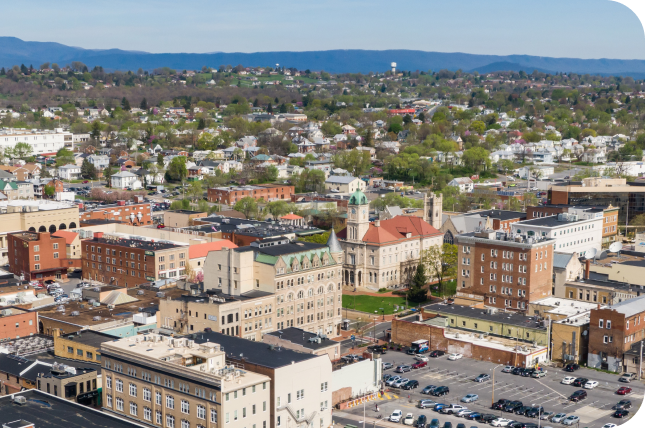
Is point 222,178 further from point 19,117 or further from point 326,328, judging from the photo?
point 19,117

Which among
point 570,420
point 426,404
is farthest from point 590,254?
point 426,404

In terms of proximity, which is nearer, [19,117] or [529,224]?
[529,224]

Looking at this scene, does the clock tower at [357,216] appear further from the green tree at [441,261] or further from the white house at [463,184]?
the white house at [463,184]

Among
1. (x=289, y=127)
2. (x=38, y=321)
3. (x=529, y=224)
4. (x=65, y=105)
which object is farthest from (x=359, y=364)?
(x=65, y=105)

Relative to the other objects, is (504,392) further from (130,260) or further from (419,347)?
(130,260)

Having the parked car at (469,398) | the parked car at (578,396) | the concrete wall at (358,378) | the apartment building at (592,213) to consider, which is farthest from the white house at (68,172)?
the parked car at (578,396)
